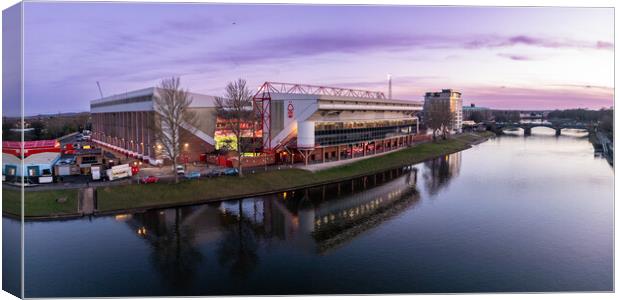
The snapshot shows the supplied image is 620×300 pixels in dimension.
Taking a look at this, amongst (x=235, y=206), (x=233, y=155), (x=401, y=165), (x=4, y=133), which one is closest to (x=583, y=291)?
(x=235, y=206)

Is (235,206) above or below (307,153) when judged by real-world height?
below

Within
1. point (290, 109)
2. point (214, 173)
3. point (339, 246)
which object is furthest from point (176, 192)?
point (290, 109)

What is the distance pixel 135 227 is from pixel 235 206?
169 inches

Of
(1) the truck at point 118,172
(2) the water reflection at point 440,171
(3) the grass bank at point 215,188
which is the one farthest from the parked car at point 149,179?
(2) the water reflection at point 440,171

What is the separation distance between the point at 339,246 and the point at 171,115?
38.5ft

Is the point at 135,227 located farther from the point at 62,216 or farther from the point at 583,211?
the point at 583,211

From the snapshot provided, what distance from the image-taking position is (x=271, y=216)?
1717 cm

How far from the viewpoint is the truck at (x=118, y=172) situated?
19.7 m

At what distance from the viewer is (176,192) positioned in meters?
18.7

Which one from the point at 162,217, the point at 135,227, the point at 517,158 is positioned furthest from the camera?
the point at 517,158

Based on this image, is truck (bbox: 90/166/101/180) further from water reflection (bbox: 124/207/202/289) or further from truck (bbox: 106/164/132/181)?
water reflection (bbox: 124/207/202/289)

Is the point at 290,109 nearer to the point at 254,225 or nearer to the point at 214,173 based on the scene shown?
the point at 214,173

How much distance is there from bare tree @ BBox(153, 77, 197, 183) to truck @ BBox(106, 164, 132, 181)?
1959 mm

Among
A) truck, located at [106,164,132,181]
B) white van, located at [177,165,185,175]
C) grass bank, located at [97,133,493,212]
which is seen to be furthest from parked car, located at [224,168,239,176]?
truck, located at [106,164,132,181]
